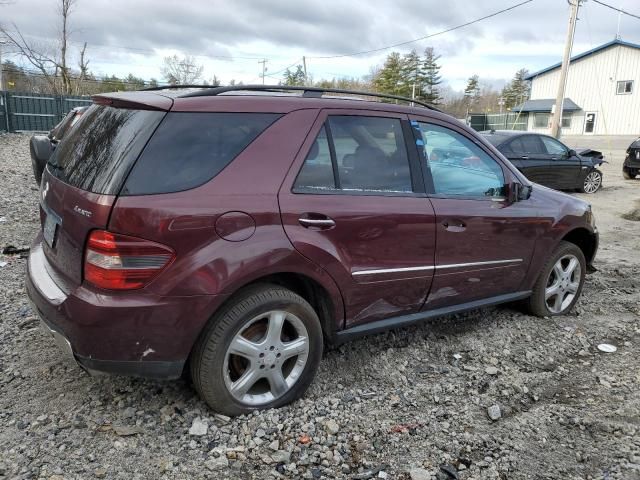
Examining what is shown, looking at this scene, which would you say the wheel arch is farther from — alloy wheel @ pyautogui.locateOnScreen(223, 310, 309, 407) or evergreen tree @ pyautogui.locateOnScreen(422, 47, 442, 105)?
evergreen tree @ pyautogui.locateOnScreen(422, 47, 442, 105)

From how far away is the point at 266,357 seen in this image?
2816mm

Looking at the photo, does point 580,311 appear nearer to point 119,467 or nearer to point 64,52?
point 119,467

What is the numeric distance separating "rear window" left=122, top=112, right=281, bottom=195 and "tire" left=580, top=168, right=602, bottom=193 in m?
12.4

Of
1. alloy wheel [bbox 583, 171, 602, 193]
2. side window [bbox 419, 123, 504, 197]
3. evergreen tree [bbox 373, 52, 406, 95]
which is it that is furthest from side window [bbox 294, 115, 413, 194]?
evergreen tree [bbox 373, 52, 406, 95]

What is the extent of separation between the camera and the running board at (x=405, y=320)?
317 cm

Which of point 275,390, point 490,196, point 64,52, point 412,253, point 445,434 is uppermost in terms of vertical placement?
point 64,52

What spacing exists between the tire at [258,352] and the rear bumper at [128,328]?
0.11m

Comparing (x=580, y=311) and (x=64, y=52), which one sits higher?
(x=64, y=52)

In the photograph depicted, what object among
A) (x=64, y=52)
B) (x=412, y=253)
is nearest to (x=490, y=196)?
(x=412, y=253)

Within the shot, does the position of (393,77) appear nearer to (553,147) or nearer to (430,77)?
(430,77)

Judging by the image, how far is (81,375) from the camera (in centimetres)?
318

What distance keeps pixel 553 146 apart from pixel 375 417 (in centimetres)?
1095

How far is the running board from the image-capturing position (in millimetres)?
3172

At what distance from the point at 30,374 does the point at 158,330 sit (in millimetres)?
1265
